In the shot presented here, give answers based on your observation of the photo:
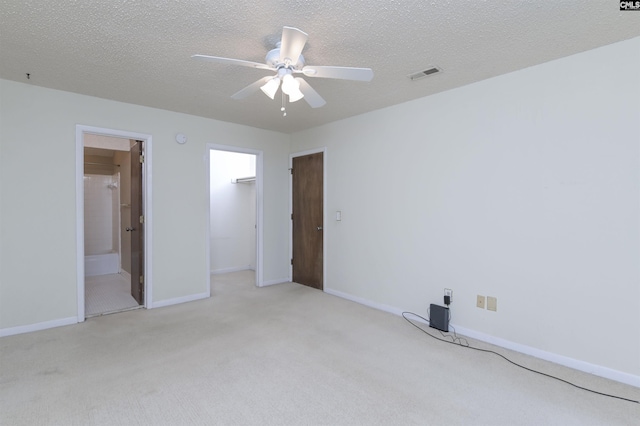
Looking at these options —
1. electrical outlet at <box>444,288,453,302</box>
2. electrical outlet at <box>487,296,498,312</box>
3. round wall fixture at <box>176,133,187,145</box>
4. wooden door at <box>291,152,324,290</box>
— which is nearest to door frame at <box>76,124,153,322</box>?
round wall fixture at <box>176,133,187,145</box>

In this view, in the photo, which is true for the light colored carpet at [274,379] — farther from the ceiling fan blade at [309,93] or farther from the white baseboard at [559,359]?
the ceiling fan blade at [309,93]

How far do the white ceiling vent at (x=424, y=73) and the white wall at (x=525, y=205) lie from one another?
19.8 inches

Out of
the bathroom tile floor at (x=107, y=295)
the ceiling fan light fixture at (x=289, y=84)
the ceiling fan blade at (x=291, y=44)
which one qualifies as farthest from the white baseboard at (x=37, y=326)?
the ceiling fan blade at (x=291, y=44)

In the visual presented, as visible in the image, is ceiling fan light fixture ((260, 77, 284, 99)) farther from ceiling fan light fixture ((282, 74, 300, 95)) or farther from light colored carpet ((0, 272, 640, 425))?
light colored carpet ((0, 272, 640, 425))

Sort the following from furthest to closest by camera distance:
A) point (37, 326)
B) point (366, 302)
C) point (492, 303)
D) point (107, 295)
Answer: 1. point (107, 295)
2. point (366, 302)
3. point (37, 326)
4. point (492, 303)

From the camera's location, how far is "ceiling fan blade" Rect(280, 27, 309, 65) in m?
1.68

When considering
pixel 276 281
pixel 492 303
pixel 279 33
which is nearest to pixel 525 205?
pixel 492 303

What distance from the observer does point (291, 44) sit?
71.2 inches

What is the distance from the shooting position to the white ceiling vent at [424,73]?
2.68 metres

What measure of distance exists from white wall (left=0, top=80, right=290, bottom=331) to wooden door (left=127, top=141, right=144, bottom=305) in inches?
8.1

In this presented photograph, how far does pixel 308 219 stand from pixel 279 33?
9.86 ft

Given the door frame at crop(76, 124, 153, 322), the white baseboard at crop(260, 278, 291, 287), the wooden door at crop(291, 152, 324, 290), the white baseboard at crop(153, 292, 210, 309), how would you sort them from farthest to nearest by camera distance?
1. the white baseboard at crop(260, 278, 291, 287)
2. the wooden door at crop(291, 152, 324, 290)
3. the white baseboard at crop(153, 292, 210, 309)
4. the door frame at crop(76, 124, 153, 322)

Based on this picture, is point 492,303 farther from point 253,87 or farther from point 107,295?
point 107,295

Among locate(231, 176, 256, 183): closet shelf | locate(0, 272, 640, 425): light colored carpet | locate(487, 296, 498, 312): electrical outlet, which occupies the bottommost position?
locate(0, 272, 640, 425): light colored carpet
